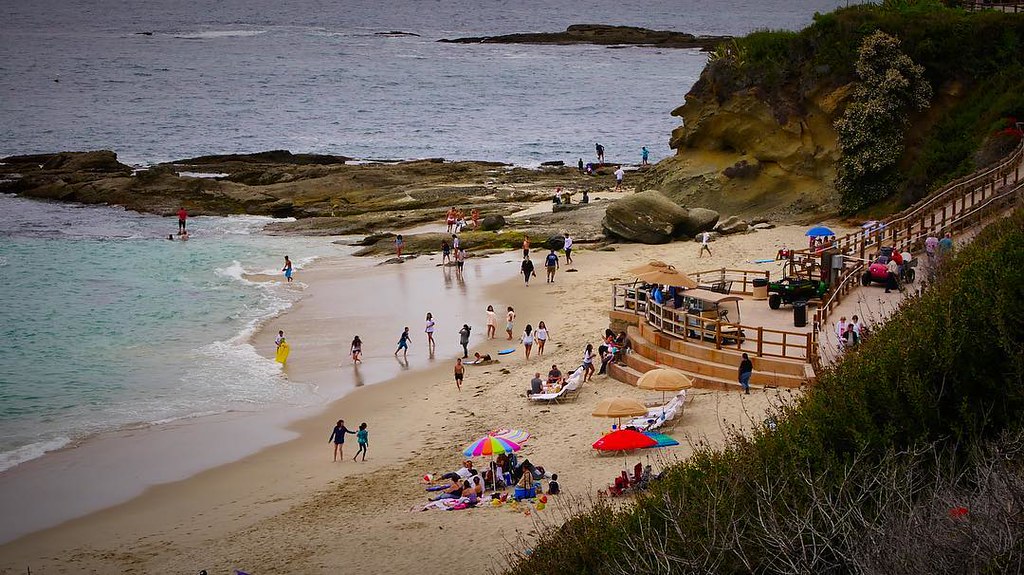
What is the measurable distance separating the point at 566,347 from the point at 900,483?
1696cm

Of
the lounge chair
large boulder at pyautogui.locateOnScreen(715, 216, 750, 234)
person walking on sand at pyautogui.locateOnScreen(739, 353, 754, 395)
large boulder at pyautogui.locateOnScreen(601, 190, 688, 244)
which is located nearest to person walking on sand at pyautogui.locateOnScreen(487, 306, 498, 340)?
the lounge chair

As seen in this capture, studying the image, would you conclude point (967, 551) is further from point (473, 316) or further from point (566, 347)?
point (473, 316)

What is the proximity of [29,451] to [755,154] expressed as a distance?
26.7 meters

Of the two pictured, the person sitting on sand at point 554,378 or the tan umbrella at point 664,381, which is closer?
the tan umbrella at point 664,381

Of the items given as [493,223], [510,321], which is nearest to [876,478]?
[510,321]

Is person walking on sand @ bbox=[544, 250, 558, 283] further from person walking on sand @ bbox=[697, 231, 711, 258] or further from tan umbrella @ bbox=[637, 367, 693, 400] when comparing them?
tan umbrella @ bbox=[637, 367, 693, 400]

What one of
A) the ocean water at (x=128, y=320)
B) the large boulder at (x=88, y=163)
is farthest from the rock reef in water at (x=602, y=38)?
the ocean water at (x=128, y=320)

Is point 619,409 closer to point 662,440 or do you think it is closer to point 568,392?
point 662,440

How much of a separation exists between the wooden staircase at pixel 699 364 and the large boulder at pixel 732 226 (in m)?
13.5

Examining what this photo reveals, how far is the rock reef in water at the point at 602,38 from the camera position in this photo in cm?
14500

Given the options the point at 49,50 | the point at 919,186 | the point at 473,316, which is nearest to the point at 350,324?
the point at 473,316

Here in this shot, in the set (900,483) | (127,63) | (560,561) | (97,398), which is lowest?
(97,398)

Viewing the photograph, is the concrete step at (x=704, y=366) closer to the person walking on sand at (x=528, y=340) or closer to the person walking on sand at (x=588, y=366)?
the person walking on sand at (x=588, y=366)

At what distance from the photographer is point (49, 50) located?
463 ft
